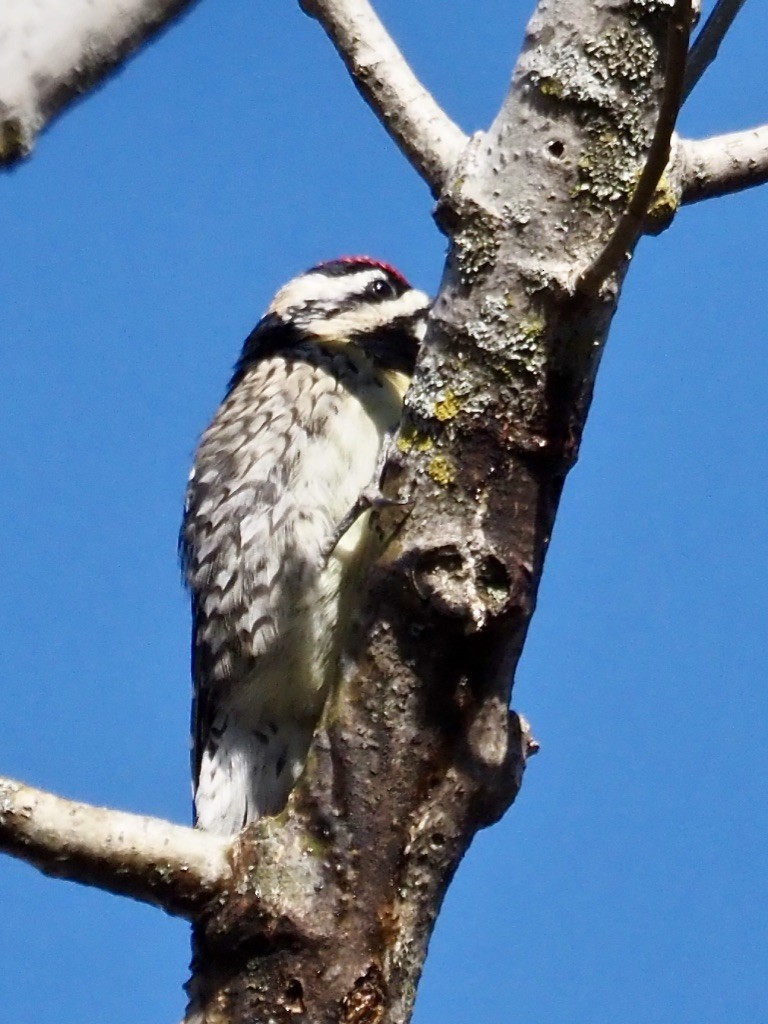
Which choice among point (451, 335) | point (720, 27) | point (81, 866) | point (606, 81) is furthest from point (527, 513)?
point (720, 27)

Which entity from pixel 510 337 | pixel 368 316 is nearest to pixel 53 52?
pixel 510 337

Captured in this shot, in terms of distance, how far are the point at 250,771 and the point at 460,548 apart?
1.42m

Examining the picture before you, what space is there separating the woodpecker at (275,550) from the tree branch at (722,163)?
0.97m

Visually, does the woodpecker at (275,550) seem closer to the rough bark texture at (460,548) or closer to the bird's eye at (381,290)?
the bird's eye at (381,290)

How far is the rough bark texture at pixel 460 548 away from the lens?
2514 mm

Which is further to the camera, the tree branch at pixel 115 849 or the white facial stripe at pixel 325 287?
the white facial stripe at pixel 325 287

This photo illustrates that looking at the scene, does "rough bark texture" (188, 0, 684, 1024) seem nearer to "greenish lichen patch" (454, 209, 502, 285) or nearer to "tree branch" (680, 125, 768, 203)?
"greenish lichen patch" (454, 209, 502, 285)

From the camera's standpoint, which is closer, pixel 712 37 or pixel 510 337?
pixel 510 337

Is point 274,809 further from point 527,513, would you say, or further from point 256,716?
point 527,513

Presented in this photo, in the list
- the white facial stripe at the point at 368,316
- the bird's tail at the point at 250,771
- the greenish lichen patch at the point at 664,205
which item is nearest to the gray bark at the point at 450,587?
the greenish lichen patch at the point at 664,205

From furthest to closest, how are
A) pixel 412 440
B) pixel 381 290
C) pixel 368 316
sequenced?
pixel 381 290, pixel 368 316, pixel 412 440

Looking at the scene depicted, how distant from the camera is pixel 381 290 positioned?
439 cm

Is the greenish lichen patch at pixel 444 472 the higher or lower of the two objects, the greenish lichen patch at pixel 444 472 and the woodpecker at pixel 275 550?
the lower

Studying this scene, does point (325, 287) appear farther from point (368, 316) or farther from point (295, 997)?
point (295, 997)
